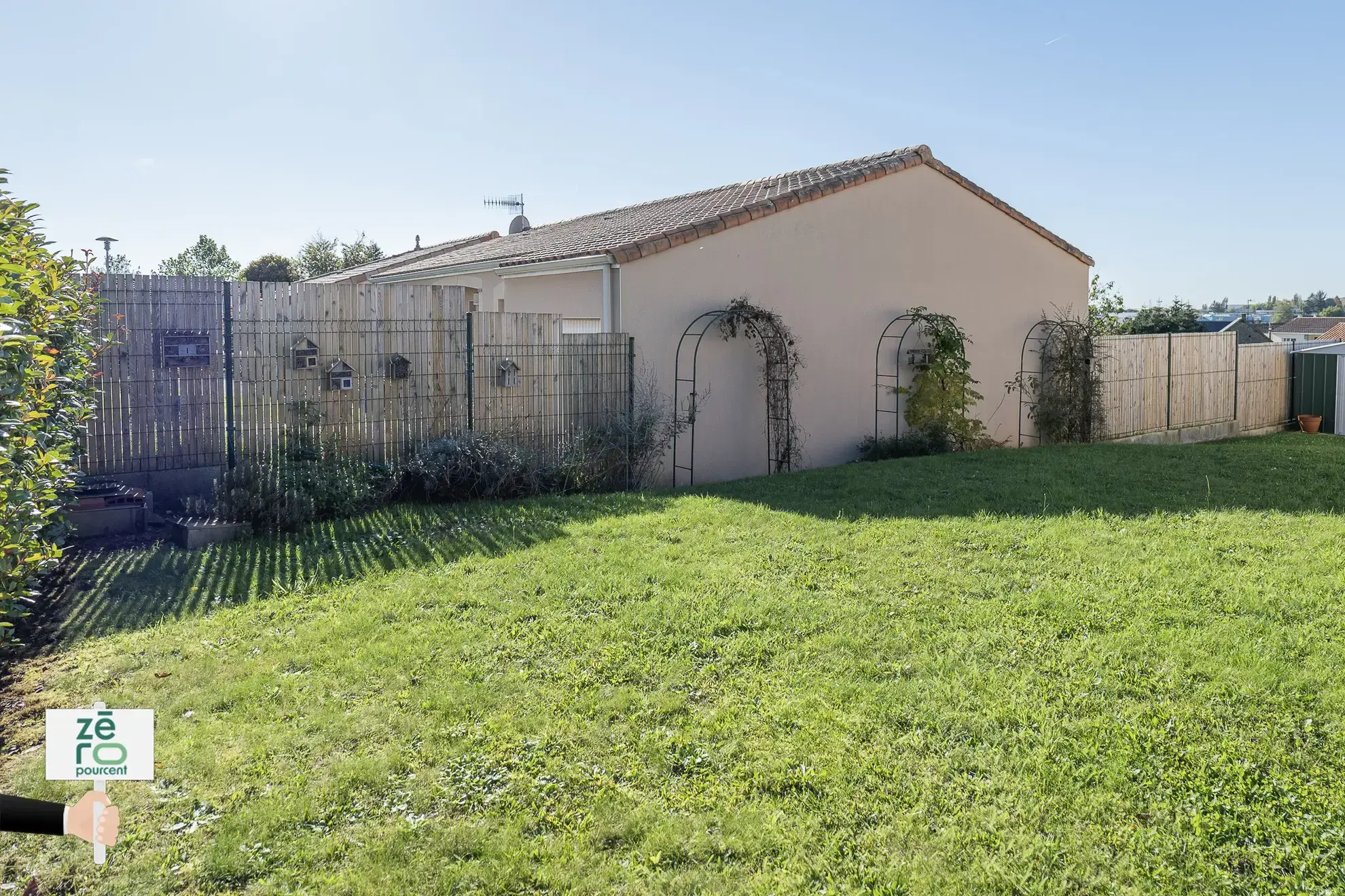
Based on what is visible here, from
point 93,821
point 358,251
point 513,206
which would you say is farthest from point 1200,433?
point 358,251

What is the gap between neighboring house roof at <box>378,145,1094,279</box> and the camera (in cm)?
1177

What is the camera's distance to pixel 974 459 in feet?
40.5

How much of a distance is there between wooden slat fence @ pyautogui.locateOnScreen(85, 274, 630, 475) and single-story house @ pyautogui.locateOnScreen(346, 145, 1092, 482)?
1.25 metres

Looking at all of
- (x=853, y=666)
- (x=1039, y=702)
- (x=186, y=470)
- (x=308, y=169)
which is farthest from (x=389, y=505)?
(x=308, y=169)

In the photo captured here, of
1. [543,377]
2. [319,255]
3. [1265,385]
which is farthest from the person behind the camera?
[319,255]

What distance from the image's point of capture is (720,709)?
174 inches

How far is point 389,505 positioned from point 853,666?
234 inches

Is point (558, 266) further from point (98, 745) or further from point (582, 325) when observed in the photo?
point (98, 745)

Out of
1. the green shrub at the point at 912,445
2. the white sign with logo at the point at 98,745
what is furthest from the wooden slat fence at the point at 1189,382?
the white sign with logo at the point at 98,745

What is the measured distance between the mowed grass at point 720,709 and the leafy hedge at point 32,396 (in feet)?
2.14

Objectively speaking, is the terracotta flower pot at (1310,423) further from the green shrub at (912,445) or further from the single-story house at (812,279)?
the green shrub at (912,445)

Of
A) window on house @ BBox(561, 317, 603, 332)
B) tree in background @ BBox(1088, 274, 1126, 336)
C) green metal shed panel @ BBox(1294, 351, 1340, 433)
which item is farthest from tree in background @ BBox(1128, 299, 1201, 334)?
window on house @ BBox(561, 317, 603, 332)

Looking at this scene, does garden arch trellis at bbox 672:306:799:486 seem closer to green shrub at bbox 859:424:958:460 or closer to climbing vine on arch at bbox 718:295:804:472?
climbing vine on arch at bbox 718:295:804:472

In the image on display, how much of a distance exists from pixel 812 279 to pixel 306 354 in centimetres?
727
